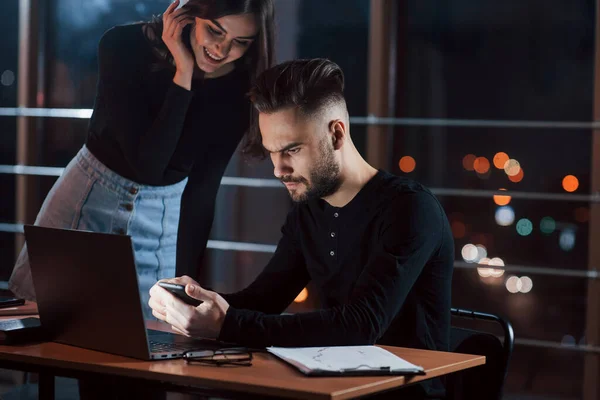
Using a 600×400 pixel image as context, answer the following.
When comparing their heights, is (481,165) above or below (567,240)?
above

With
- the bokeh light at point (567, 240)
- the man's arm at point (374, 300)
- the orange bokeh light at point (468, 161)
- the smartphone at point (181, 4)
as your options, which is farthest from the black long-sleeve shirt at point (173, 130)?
the man's arm at point (374, 300)

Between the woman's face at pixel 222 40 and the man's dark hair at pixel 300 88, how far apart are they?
4.29ft

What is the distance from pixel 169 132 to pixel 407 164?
1.05 meters

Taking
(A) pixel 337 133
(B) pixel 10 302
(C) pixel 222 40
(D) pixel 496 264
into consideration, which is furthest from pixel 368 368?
(C) pixel 222 40

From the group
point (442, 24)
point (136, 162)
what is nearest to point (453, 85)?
point (442, 24)

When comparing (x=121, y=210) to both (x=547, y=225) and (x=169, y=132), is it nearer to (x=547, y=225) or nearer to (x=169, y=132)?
(x=169, y=132)

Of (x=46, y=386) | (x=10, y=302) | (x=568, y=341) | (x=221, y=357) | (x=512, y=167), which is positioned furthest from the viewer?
(x=512, y=167)

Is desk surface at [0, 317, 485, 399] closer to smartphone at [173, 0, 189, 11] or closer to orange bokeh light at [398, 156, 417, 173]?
orange bokeh light at [398, 156, 417, 173]

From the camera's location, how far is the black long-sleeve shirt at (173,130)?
3.76 meters

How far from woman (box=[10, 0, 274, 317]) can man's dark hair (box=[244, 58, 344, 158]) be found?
4.39 ft

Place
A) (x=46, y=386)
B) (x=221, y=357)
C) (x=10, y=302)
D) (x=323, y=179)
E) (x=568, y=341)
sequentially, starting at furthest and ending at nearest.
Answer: (x=568, y=341) → (x=10, y=302) → (x=323, y=179) → (x=46, y=386) → (x=221, y=357)

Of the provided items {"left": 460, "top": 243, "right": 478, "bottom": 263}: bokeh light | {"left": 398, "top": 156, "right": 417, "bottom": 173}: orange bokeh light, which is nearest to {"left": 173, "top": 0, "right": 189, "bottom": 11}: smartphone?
{"left": 398, "top": 156, "right": 417, "bottom": 173}: orange bokeh light

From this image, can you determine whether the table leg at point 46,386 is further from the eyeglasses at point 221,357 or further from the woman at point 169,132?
the woman at point 169,132

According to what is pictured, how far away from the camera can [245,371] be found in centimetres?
167
